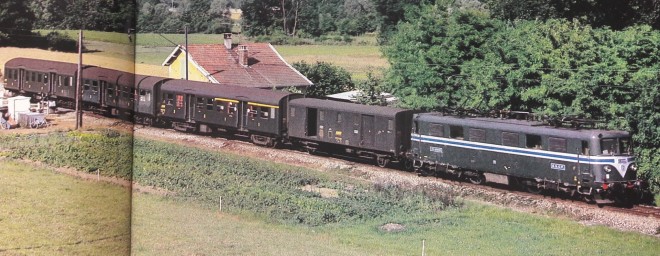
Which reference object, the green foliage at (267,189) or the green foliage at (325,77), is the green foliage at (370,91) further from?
the green foliage at (267,189)

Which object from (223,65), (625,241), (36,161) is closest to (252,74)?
(223,65)

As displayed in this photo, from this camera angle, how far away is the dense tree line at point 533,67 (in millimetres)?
6809

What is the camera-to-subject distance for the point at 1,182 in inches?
347

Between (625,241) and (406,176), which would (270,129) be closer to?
(406,176)

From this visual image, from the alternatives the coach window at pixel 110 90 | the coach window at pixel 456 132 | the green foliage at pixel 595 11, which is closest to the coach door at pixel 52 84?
the coach window at pixel 110 90

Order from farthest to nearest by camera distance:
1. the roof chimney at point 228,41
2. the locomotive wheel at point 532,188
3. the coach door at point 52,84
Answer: the coach door at point 52,84 < the roof chimney at point 228,41 < the locomotive wheel at point 532,188

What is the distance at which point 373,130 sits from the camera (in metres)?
8.67

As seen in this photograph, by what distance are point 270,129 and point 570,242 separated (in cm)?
380

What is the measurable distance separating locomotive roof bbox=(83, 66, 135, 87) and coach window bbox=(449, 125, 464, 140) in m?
4.18

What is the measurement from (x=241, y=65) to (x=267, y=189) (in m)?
1.31

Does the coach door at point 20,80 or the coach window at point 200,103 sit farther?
the coach window at point 200,103

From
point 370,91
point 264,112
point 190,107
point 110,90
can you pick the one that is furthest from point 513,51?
point 110,90

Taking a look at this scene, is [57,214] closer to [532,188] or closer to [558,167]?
[532,188]

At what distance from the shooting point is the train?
→ 7488 mm
